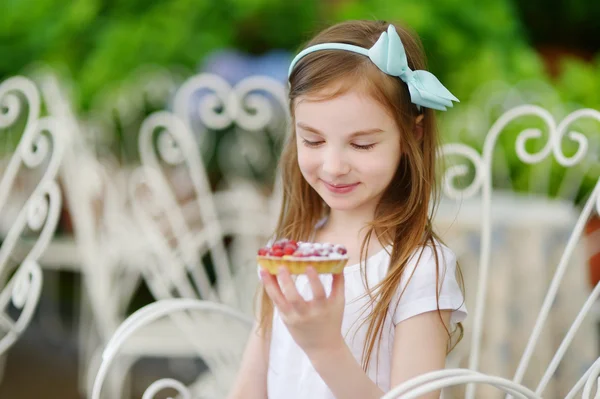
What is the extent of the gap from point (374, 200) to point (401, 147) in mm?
107

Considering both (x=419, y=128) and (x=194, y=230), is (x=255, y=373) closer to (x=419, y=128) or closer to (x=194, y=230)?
(x=419, y=128)

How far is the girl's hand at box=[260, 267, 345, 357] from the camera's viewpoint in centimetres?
108

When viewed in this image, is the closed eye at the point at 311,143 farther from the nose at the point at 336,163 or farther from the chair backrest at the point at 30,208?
the chair backrest at the point at 30,208

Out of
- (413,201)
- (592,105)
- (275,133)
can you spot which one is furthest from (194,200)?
(413,201)

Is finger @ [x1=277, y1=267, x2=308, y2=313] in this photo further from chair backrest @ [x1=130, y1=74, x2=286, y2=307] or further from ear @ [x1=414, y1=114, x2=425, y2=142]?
chair backrest @ [x1=130, y1=74, x2=286, y2=307]

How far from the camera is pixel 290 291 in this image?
3.52 ft

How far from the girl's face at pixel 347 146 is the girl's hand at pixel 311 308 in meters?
0.21

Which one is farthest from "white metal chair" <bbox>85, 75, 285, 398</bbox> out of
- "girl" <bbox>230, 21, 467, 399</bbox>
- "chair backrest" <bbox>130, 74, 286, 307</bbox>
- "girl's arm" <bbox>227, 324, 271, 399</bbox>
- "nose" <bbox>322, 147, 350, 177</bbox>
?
"nose" <bbox>322, 147, 350, 177</bbox>

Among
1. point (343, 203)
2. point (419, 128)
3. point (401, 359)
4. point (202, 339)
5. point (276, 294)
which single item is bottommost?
point (202, 339)

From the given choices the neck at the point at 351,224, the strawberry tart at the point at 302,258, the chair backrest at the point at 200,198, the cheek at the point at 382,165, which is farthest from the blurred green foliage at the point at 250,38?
the strawberry tart at the point at 302,258

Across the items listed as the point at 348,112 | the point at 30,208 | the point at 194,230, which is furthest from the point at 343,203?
the point at 194,230

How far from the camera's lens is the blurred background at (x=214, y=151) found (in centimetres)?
252

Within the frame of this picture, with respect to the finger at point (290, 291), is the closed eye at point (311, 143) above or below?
above

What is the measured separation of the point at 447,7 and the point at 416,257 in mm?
2857
